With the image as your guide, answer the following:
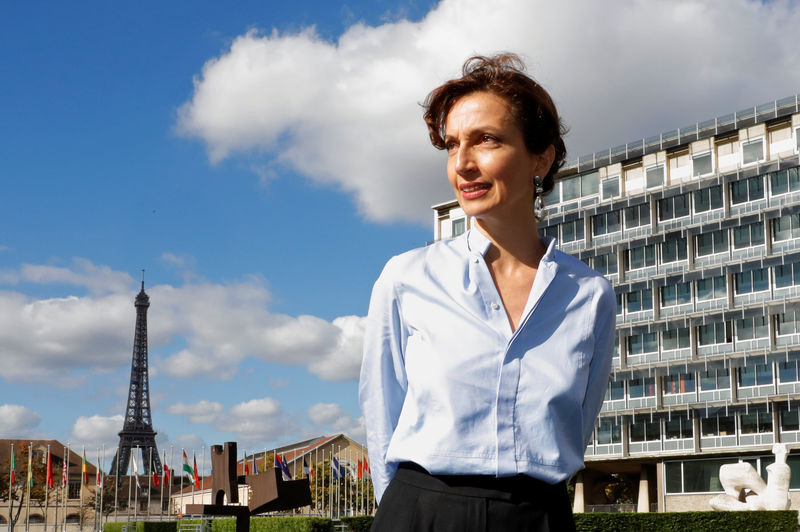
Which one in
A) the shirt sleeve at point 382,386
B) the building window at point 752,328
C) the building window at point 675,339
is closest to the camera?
the shirt sleeve at point 382,386

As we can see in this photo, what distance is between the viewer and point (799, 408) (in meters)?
46.6

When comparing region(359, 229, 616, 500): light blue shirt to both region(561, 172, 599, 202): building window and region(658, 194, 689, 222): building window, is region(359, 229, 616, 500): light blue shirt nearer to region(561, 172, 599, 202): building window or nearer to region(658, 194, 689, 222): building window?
region(658, 194, 689, 222): building window

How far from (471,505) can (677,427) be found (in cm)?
5184

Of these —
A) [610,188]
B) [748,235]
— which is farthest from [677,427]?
[610,188]

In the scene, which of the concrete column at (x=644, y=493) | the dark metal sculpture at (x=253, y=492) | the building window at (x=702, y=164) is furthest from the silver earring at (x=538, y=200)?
the concrete column at (x=644, y=493)

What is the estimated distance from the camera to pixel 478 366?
2588 millimetres

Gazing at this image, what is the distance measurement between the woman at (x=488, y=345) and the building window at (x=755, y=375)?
48556 millimetres

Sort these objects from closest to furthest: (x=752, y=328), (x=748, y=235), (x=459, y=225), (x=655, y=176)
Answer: (x=752, y=328), (x=748, y=235), (x=655, y=176), (x=459, y=225)

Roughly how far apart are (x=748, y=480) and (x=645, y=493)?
17458mm

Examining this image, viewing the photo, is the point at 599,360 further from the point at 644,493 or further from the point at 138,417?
the point at 138,417

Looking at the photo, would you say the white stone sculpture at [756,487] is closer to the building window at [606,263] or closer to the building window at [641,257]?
the building window at [641,257]

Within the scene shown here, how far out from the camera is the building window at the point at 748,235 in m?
49.5

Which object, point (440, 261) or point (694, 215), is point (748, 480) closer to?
point (694, 215)

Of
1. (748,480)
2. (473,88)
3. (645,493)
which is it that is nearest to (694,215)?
(645,493)
